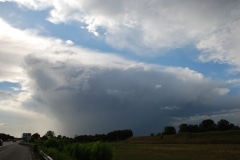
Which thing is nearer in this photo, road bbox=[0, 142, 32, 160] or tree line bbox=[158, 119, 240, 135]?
road bbox=[0, 142, 32, 160]

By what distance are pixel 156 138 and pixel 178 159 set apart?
113149mm

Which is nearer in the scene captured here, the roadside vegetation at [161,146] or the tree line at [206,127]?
the roadside vegetation at [161,146]

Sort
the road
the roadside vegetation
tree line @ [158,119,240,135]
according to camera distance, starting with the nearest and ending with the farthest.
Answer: the roadside vegetation
the road
tree line @ [158,119,240,135]

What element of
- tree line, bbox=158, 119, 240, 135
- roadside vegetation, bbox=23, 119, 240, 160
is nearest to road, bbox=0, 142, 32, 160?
roadside vegetation, bbox=23, 119, 240, 160

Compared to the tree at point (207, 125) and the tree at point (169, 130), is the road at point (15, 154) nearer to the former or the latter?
the tree at point (207, 125)

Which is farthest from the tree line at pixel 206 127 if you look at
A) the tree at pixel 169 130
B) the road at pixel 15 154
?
the road at pixel 15 154

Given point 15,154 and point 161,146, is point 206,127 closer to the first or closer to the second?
point 161,146

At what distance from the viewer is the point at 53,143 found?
72.5 m

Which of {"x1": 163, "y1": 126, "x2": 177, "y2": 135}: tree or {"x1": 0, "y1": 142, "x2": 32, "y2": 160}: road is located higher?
{"x1": 163, "y1": 126, "x2": 177, "y2": 135}: tree

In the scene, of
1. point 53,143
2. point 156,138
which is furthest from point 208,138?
point 53,143

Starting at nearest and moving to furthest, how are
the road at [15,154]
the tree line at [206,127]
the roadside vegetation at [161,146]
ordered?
the roadside vegetation at [161,146]
the road at [15,154]
the tree line at [206,127]

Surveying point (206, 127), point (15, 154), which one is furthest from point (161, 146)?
point (206, 127)

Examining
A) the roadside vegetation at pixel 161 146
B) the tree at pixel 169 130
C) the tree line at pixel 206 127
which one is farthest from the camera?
the tree at pixel 169 130

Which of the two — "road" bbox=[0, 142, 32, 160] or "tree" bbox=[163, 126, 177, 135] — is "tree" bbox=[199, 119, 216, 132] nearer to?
"tree" bbox=[163, 126, 177, 135]
